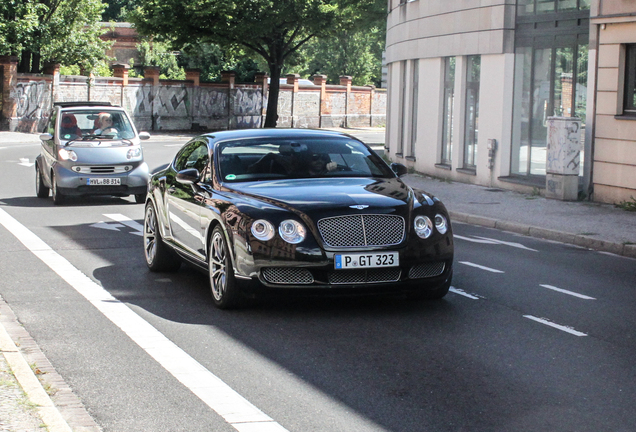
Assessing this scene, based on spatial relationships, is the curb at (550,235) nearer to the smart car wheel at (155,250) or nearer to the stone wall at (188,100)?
the smart car wheel at (155,250)

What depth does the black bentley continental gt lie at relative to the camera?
749 centimetres

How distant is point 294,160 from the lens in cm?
880

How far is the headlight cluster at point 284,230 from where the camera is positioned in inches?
294

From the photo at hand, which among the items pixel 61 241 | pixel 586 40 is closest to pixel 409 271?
pixel 61 241

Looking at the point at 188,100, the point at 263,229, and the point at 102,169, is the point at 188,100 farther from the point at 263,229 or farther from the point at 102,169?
the point at 263,229

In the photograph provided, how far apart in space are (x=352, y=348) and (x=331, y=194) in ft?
5.37

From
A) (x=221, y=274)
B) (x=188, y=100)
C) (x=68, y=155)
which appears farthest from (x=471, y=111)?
(x=188, y=100)

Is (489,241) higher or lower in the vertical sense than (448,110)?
lower

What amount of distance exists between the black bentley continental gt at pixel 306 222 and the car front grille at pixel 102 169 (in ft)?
25.2

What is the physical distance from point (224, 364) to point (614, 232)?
27.8 ft

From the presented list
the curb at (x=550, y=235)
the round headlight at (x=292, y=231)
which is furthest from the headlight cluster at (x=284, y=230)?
the curb at (x=550, y=235)

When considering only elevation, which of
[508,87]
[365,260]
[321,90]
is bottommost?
[365,260]

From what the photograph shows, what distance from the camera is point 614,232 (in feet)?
43.7

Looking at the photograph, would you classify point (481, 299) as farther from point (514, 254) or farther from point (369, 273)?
point (514, 254)
